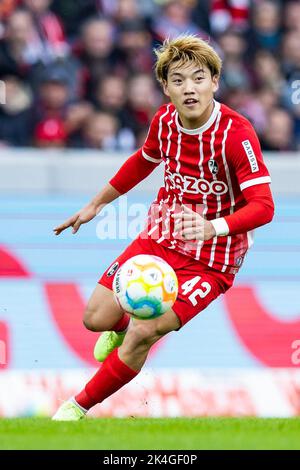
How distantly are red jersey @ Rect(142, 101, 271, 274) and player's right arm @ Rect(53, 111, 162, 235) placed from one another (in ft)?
0.58

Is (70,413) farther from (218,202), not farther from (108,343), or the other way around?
(218,202)

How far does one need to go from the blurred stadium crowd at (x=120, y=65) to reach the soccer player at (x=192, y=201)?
4687mm

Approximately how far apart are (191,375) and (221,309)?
634 mm

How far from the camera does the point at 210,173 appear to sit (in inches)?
245

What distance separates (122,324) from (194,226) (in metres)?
1.17

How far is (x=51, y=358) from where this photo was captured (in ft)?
24.0

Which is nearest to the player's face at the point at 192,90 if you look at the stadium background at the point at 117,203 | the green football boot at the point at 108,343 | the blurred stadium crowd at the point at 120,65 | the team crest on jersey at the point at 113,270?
the team crest on jersey at the point at 113,270

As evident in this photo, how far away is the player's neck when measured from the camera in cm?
621

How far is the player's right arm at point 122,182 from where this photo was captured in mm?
6691

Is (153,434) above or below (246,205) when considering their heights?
below

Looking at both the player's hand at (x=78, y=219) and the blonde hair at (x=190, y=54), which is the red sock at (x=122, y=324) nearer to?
the player's hand at (x=78, y=219)

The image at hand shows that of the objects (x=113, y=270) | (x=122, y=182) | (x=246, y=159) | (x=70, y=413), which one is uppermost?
(x=246, y=159)

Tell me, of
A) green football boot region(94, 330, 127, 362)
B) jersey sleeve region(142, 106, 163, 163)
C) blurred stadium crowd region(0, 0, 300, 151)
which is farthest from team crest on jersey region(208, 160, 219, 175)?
blurred stadium crowd region(0, 0, 300, 151)

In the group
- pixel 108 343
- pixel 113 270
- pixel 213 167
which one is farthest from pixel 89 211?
pixel 213 167
